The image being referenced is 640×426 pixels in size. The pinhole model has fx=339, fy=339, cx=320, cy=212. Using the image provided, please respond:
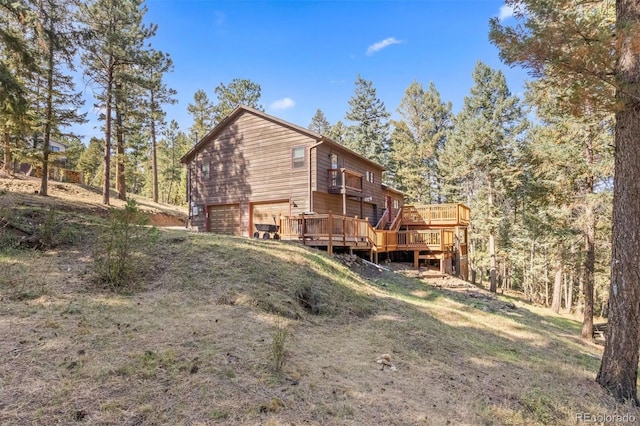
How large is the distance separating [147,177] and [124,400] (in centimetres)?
5108

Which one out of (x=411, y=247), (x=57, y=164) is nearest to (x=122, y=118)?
(x=57, y=164)

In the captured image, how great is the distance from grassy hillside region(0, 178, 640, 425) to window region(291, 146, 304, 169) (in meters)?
8.51

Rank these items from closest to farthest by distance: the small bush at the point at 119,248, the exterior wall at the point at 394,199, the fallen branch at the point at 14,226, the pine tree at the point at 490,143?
the small bush at the point at 119,248
the fallen branch at the point at 14,226
the pine tree at the point at 490,143
the exterior wall at the point at 394,199

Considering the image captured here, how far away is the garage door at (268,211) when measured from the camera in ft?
54.7

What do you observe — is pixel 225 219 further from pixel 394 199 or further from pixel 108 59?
pixel 394 199

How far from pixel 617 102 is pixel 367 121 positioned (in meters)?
33.2

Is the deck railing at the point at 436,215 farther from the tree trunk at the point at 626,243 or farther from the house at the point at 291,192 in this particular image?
the tree trunk at the point at 626,243

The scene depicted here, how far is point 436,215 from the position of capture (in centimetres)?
1989

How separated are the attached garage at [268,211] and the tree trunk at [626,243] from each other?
1279cm

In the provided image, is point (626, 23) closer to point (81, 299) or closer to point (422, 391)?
point (422, 391)

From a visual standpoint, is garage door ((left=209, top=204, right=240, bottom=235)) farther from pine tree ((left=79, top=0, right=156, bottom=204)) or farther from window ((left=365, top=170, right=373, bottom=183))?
window ((left=365, top=170, right=373, bottom=183))

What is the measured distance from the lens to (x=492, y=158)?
2264cm

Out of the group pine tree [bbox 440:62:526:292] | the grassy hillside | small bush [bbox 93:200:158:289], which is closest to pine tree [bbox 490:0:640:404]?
the grassy hillside

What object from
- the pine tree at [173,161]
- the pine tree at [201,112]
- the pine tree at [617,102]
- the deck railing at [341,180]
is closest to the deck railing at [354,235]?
the deck railing at [341,180]
